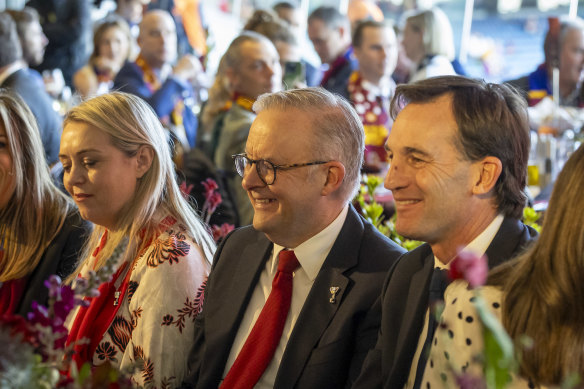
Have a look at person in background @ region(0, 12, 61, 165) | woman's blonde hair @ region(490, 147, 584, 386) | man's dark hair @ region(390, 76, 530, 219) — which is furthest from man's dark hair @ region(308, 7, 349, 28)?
woman's blonde hair @ region(490, 147, 584, 386)

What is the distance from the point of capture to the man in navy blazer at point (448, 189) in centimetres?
197

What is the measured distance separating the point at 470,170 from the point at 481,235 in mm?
164

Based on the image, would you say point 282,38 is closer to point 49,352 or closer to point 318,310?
point 318,310

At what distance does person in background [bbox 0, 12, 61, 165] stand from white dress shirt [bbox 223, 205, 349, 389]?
2.57 m

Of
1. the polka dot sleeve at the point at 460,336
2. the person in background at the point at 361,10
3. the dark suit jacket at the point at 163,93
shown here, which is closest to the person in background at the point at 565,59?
the dark suit jacket at the point at 163,93

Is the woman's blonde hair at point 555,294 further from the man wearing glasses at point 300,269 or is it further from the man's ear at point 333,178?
the man's ear at point 333,178

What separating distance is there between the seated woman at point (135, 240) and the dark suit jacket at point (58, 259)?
8.7 inches

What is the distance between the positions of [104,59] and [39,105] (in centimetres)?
219

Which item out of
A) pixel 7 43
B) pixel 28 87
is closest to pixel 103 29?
pixel 7 43

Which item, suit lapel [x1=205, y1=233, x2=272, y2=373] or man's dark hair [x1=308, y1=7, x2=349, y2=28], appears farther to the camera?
man's dark hair [x1=308, y1=7, x2=349, y2=28]

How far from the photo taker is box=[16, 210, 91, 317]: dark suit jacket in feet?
9.57

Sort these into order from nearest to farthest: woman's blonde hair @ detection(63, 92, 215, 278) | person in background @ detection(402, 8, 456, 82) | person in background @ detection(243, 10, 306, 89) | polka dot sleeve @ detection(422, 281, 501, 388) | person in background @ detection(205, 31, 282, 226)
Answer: polka dot sleeve @ detection(422, 281, 501, 388), woman's blonde hair @ detection(63, 92, 215, 278), person in background @ detection(205, 31, 282, 226), person in background @ detection(243, 10, 306, 89), person in background @ detection(402, 8, 456, 82)

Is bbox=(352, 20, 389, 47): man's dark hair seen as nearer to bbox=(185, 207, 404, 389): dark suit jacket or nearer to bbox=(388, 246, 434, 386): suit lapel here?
bbox=(185, 207, 404, 389): dark suit jacket

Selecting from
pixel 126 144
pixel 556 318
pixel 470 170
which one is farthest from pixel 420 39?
pixel 556 318
